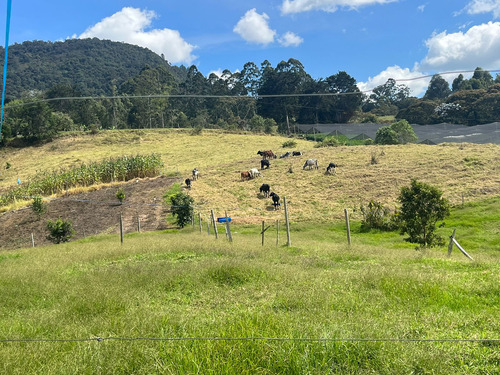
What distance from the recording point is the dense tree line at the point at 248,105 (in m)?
71.1

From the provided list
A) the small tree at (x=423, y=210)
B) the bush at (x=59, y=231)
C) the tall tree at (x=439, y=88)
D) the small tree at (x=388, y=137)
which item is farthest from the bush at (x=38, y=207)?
the tall tree at (x=439, y=88)

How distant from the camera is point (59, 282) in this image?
28.3 ft

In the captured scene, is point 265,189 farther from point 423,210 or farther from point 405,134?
point 405,134

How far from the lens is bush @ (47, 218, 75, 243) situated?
878 inches

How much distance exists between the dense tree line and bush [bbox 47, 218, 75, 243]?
42.7 m

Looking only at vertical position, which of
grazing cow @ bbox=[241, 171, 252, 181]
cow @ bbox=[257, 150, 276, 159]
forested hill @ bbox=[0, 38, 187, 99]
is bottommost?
grazing cow @ bbox=[241, 171, 252, 181]

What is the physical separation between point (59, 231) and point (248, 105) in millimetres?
80059

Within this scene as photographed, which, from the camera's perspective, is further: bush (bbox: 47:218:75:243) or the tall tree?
the tall tree

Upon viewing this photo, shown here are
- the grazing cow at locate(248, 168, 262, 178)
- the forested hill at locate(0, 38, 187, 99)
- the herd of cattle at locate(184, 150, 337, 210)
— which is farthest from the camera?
the forested hill at locate(0, 38, 187, 99)

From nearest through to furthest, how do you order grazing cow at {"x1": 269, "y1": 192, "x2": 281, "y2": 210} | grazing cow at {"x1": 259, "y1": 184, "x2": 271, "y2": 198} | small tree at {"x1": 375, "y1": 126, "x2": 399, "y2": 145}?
grazing cow at {"x1": 269, "y1": 192, "x2": 281, "y2": 210} < grazing cow at {"x1": 259, "y1": 184, "x2": 271, "y2": 198} < small tree at {"x1": 375, "y1": 126, "x2": 399, "y2": 145}

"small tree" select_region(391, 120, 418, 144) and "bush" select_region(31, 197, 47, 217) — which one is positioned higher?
"small tree" select_region(391, 120, 418, 144)

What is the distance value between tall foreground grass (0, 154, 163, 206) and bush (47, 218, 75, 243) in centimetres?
1272

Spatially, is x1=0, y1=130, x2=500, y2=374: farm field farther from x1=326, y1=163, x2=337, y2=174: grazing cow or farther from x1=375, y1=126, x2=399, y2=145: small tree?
x1=375, y1=126, x2=399, y2=145: small tree

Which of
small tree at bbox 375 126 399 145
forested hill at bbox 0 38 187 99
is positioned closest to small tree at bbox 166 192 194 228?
small tree at bbox 375 126 399 145
